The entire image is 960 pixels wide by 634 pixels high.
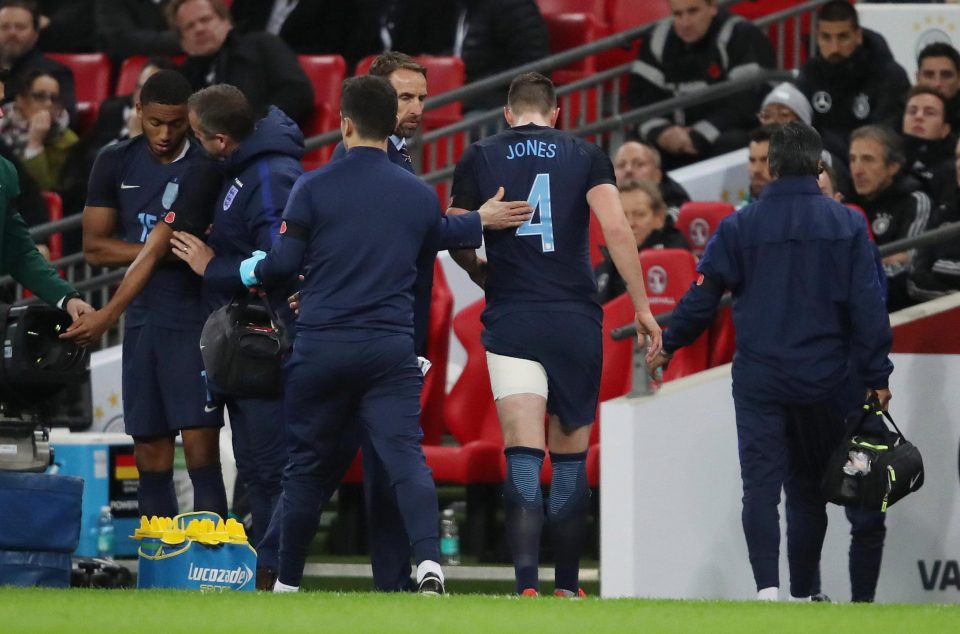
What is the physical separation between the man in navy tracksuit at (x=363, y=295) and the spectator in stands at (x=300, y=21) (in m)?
6.92

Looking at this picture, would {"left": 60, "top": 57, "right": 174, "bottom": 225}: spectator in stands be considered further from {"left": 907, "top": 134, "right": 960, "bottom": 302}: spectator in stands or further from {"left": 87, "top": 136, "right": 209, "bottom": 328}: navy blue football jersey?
{"left": 907, "top": 134, "right": 960, "bottom": 302}: spectator in stands

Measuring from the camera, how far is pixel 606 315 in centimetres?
991

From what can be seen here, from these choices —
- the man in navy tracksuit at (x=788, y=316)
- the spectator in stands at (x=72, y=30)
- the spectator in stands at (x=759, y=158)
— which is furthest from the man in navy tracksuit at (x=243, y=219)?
the spectator in stands at (x=72, y=30)

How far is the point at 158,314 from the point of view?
25.9 feet

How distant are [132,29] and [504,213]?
724 cm

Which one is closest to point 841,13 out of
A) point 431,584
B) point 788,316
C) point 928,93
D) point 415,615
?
point 928,93

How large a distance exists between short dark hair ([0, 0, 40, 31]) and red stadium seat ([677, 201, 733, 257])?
4979mm

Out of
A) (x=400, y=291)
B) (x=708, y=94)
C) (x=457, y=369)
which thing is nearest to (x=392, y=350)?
(x=400, y=291)

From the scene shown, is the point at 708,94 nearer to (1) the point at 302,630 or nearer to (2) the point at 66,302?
(2) the point at 66,302

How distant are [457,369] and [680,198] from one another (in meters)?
1.67

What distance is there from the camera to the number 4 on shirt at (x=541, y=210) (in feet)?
24.1

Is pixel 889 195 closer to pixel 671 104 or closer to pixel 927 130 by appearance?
pixel 927 130

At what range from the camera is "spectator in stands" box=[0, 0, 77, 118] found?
42.8 feet

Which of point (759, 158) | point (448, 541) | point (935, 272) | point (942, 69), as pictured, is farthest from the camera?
point (942, 69)
